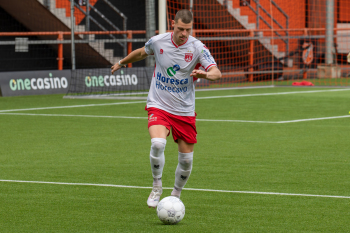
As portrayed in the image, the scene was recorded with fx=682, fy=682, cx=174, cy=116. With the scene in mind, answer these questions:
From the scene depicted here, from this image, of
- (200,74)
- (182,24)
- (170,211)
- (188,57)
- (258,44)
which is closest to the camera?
(170,211)

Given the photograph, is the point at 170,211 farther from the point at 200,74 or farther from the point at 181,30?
the point at 181,30

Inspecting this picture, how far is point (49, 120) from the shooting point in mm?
13984

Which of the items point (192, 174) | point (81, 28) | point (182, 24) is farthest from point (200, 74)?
point (81, 28)

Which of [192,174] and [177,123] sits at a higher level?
[177,123]

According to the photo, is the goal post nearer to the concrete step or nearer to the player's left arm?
the concrete step

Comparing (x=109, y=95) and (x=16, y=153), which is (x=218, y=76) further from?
(x=109, y=95)

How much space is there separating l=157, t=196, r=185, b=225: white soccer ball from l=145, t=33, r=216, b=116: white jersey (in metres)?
1.08

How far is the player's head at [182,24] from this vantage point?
6246 mm

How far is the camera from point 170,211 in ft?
18.9

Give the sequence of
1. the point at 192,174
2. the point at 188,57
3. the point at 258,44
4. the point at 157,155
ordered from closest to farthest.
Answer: the point at 157,155 → the point at 188,57 → the point at 192,174 → the point at 258,44

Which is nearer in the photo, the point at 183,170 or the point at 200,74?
the point at 200,74

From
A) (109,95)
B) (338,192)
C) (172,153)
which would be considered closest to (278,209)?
(338,192)

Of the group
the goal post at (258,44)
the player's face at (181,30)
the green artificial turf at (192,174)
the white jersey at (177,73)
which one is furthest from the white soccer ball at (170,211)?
the goal post at (258,44)

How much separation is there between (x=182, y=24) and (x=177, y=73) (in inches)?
20.8
